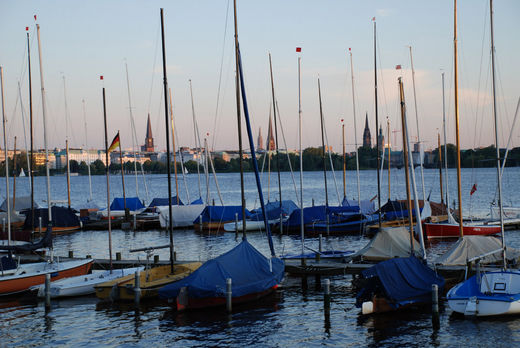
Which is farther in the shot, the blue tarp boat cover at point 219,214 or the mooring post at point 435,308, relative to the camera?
the blue tarp boat cover at point 219,214

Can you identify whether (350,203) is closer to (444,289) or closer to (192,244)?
(192,244)

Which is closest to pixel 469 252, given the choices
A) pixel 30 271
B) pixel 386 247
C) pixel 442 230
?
pixel 386 247

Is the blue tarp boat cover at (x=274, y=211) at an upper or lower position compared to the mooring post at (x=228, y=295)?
upper

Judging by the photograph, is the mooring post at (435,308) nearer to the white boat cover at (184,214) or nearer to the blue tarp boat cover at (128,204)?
the white boat cover at (184,214)

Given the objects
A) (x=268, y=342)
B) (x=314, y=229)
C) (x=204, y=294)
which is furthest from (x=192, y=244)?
(x=268, y=342)

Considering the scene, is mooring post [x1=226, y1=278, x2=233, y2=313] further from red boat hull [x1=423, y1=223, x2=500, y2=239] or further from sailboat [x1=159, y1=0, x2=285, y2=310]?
red boat hull [x1=423, y1=223, x2=500, y2=239]

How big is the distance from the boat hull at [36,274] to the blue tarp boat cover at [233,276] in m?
6.87

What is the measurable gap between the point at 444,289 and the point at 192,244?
23.0 m

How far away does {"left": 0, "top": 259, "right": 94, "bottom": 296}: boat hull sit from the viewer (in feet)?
82.0

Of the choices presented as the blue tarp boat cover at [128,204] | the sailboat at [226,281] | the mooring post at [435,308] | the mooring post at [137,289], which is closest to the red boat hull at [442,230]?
the sailboat at [226,281]

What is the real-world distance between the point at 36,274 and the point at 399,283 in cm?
1500

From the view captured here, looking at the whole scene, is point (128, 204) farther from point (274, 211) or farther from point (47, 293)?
point (47, 293)

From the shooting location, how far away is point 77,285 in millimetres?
24844

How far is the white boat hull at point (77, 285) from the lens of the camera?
80.4ft
